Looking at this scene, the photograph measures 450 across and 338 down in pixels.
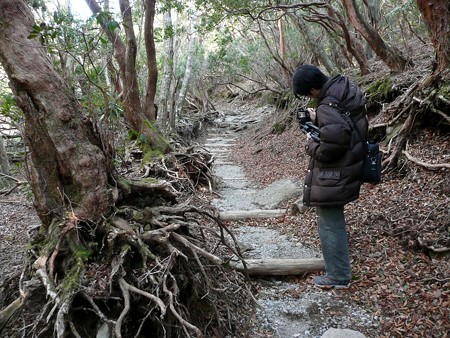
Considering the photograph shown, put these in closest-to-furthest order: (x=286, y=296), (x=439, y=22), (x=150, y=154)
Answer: (x=286, y=296) → (x=439, y=22) → (x=150, y=154)

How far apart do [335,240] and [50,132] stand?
8.82 ft

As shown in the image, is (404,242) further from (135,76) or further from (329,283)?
(135,76)

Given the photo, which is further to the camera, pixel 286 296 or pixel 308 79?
pixel 286 296

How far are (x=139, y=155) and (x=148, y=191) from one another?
16.5 ft

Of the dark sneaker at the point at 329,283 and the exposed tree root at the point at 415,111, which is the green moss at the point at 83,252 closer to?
the dark sneaker at the point at 329,283

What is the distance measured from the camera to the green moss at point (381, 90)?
25.2 ft

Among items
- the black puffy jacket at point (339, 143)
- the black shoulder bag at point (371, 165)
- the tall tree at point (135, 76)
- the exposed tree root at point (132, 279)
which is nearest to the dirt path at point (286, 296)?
the exposed tree root at point (132, 279)

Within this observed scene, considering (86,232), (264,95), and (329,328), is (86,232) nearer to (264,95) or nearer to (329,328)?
(329,328)

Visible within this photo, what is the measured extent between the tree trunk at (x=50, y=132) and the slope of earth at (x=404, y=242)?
92.1 inches

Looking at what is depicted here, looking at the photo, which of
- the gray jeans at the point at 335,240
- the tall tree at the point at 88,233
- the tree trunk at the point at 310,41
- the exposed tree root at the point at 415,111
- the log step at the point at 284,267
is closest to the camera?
the tall tree at the point at 88,233

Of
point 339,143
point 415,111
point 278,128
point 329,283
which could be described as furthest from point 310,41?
point 329,283

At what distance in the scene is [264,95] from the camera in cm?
2366

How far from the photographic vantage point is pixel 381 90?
26.1 ft

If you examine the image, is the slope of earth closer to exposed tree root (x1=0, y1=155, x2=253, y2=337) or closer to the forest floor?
the forest floor
